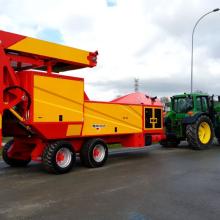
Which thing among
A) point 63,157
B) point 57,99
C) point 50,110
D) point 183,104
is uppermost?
point 183,104

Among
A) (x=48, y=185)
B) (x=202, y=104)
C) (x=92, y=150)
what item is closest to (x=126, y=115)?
(x=92, y=150)

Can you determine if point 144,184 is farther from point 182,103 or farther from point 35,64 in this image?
point 182,103

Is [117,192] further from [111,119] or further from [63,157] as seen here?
[111,119]

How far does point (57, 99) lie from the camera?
31.4 feet

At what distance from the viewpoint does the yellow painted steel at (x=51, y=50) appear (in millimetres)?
9062

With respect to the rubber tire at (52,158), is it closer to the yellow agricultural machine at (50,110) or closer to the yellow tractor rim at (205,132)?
the yellow agricultural machine at (50,110)

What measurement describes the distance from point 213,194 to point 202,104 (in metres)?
9.37

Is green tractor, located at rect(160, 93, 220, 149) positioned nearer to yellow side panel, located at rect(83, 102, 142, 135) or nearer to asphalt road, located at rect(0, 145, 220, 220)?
yellow side panel, located at rect(83, 102, 142, 135)

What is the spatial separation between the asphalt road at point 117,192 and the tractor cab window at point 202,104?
4.97 meters

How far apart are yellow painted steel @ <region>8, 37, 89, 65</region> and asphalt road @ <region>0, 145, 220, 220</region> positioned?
309cm

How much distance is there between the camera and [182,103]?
16.0m

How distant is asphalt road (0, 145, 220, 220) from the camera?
5.89 metres

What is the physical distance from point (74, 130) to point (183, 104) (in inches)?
285

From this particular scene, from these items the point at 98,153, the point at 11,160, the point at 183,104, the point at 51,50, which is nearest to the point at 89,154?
the point at 98,153
